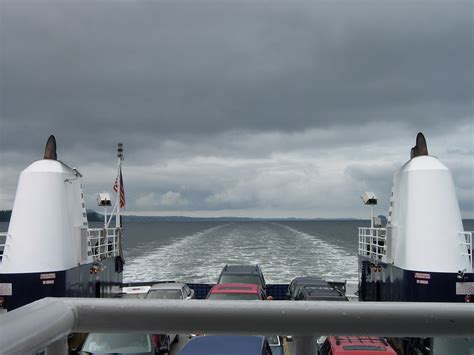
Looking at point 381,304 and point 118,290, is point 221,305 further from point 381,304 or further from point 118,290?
point 118,290

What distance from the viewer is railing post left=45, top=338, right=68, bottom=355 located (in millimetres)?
1498

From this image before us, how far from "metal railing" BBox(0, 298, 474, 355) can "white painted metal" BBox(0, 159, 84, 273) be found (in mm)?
10370

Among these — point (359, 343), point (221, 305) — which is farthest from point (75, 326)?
point (359, 343)

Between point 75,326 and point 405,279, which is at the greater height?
point 75,326

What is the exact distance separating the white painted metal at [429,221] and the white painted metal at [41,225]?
26.7 feet

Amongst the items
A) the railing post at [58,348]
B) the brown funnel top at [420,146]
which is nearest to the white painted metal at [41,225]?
Result: the brown funnel top at [420,146]

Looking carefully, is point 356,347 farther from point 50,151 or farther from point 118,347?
point 50,151

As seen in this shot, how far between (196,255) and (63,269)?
35.8 meters

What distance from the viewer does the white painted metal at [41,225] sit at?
439 inches

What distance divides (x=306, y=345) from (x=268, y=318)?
17 cm

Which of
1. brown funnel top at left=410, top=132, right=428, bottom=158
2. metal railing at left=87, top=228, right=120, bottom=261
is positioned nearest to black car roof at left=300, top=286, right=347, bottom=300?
brown funnel top at left=410, top=132, right=428, bottom=158

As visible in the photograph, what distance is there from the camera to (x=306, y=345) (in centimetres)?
160

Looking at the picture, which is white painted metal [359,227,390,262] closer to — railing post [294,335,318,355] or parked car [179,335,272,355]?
parked car [179,335,272,355]

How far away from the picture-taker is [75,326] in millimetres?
1600
